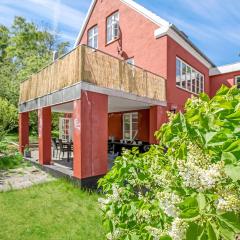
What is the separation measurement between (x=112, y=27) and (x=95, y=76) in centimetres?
940

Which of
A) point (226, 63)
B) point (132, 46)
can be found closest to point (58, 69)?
point (132, 46)

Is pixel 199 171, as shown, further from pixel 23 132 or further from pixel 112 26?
pixel 112 26

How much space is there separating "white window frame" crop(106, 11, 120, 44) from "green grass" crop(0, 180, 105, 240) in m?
11.7

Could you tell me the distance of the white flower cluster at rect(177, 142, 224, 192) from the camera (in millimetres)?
1358

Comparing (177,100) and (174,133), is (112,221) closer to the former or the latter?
(174,133)

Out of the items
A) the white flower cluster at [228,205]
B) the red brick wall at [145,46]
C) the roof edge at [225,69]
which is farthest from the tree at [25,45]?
the white flower cluster at [228,205]

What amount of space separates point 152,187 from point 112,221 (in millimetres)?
504

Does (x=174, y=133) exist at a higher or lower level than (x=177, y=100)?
lower

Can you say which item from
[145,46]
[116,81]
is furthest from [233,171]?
[145,46]

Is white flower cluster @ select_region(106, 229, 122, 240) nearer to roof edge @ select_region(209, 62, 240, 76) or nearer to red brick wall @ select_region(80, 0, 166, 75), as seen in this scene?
red brick wall @ select_region(80, 0, 166, 75)

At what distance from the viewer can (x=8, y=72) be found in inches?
1212

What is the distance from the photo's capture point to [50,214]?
20.7ft

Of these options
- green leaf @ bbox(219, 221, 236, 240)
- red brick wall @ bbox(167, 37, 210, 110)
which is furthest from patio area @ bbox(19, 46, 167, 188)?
green leaf @ bbox(219, 221, 236, 240)

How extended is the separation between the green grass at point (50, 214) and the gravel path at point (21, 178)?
2.64 feet
